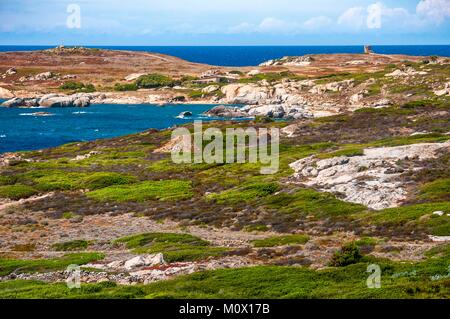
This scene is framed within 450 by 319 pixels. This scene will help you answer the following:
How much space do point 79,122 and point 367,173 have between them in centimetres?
9189

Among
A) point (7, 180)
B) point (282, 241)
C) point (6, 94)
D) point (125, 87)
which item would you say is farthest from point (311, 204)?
point (6, 94)

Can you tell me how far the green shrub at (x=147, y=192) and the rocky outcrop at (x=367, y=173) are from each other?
449 inches

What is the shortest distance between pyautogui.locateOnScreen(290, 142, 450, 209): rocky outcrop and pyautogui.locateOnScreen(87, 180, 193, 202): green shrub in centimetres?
1142

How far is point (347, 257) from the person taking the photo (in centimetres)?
3031

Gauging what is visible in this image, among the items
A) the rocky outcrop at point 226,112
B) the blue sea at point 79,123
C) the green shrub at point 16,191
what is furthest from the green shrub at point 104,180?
the rocky outcrop at point 226,112

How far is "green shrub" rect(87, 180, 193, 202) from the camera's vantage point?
59.7 meters

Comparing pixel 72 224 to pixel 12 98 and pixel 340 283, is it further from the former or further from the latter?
pixel 12 98

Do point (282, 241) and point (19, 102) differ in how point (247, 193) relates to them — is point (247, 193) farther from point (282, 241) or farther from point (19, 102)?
point (19, 102)

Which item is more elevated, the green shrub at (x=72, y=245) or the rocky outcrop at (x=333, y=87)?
the rocky outcrop at (x=333, y=87)

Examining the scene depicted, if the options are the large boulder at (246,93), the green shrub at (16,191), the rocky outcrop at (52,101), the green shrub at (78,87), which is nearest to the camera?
the green shrub at (16,191)

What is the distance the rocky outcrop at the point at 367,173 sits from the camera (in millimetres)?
48594

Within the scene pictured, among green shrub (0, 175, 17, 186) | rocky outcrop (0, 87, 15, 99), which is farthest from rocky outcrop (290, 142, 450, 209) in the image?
rocky outcrop (0, 87, 15, 99)

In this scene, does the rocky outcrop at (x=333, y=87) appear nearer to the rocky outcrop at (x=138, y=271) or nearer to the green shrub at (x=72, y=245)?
the green shrub at (x=72, y=245)
